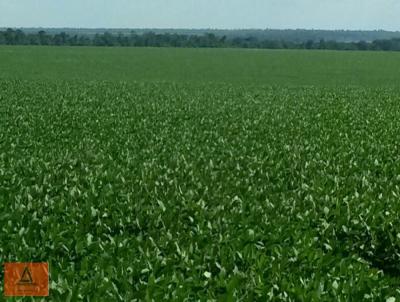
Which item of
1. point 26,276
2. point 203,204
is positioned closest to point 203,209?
point 203,204

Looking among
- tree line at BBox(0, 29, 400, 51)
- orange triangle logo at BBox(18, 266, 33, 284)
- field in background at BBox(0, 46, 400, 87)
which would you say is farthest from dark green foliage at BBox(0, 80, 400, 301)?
tree line at BBox(0, 29, 400, 51)

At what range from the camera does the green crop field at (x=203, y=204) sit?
7.57 metres

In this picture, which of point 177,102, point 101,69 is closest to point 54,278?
point 177,102

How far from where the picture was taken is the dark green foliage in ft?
24.7

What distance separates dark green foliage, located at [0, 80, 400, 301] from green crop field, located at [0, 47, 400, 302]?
1.1 inches

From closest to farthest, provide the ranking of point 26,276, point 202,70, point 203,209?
point 26,276
point 203,209
point 202,70

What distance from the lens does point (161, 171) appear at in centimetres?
1479

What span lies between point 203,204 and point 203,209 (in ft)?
1.02

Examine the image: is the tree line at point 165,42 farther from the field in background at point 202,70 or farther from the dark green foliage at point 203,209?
the dark green foliage at point 203,209

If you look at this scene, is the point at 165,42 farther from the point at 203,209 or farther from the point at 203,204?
the point at 203,209

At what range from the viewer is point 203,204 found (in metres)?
11.5

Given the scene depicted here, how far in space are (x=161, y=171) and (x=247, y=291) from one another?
7.80 m

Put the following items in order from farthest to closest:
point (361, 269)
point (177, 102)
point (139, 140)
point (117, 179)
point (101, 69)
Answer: point (101, 69), point (177, 102), point (139, 140), point (117, 179), point (361, 269)

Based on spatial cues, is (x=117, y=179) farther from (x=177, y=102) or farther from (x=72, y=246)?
(x=177, y=102)
